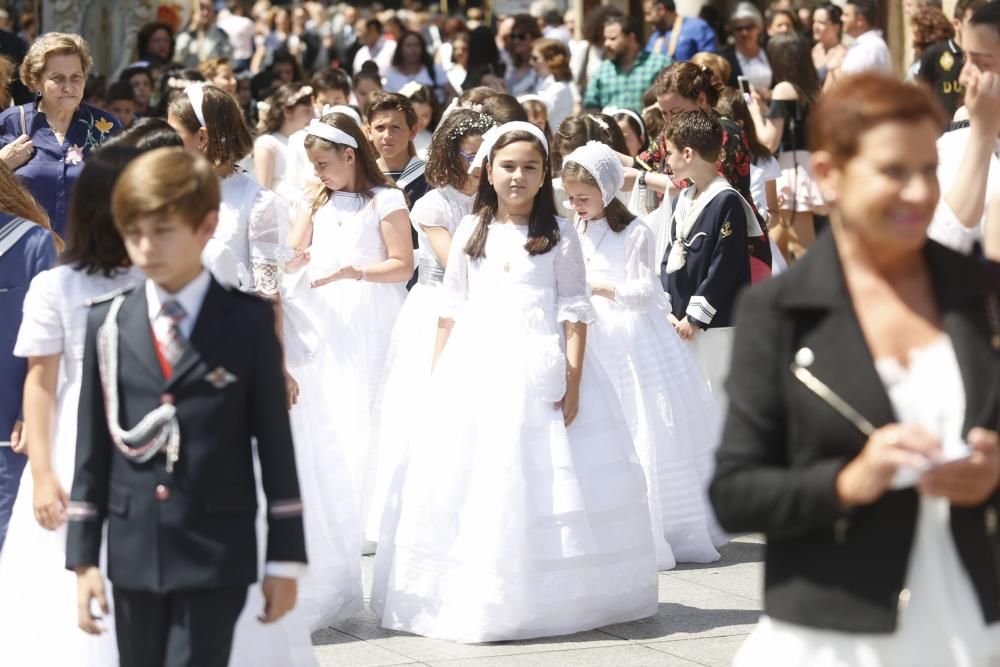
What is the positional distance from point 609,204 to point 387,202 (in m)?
1.06

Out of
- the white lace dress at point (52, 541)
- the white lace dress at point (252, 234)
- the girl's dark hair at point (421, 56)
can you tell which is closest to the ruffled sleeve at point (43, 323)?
the white lace dress at point (52, 541)

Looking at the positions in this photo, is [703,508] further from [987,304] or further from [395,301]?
[987,304]

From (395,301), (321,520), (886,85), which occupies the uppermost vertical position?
(886,85)

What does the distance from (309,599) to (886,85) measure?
12.7 ft

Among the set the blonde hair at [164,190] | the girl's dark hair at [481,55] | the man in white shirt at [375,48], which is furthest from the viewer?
the man in white shirt at [375,48]

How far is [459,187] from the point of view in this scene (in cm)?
821

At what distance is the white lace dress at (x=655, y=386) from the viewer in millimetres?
7680

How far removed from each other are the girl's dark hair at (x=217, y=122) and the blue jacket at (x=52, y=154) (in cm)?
215

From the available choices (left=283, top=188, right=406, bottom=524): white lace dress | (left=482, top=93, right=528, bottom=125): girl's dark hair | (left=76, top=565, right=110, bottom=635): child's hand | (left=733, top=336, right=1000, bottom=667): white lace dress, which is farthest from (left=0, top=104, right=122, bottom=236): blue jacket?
(left=733, top=336, right=1000, bottom=667): white lace dress

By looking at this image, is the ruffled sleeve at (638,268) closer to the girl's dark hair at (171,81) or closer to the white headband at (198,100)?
the white headband at (198,100)

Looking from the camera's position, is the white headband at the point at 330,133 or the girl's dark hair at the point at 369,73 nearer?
the white headband at the point at 330,133

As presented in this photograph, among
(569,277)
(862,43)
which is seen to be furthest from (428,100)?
(569,277)

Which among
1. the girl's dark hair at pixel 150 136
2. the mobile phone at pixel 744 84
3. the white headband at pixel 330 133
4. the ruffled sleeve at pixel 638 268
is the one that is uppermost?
the mobile phone at pixel 744 84

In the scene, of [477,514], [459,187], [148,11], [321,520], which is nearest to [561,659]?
→ [477,514]
